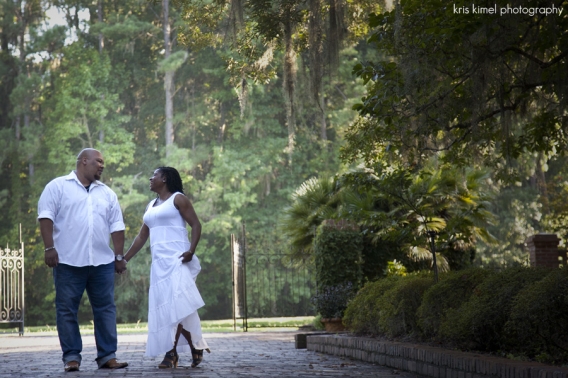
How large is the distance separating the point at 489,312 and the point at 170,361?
113 inches

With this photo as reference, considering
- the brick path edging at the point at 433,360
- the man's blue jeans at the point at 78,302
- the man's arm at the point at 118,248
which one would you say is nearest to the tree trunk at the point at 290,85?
the brick path edging at the point at 433,360

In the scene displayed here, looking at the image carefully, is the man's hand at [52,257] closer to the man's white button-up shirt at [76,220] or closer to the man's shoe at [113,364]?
the man's white button-up shirt at [76,220]

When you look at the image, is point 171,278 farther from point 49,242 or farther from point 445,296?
point 445,296

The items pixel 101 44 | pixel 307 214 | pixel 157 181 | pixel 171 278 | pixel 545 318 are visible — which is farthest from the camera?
pixel 101 44

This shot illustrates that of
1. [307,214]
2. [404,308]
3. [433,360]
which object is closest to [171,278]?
[404,308]

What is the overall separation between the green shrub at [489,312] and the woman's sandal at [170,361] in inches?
95.6

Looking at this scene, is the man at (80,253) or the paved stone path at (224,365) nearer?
the paved stone path at (224,365)

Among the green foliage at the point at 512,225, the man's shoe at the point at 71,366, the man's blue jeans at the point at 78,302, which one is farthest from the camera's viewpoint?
the green foliage at the point at 512,225

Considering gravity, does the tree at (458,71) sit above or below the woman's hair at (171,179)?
above

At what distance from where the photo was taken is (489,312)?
247 inches

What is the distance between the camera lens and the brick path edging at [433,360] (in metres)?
4.86

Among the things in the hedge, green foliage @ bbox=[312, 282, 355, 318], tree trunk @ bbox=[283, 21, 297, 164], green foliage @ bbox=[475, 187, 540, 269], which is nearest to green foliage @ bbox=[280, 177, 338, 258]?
green foliage @ bbox=[312, 282, 355, 318]

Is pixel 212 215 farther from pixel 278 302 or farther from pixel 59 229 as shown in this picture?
pixel 59 229

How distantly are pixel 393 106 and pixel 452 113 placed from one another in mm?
1133
